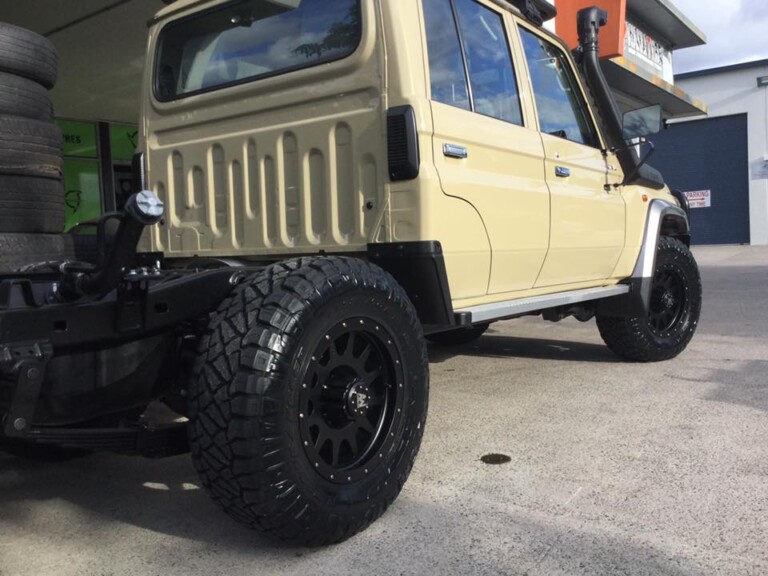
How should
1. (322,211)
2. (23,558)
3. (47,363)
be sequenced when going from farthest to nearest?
(322,211)
(23,558)
(47,363)

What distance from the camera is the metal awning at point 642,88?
13.1 metres

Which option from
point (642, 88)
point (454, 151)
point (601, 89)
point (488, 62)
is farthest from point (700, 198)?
point (454, 151)

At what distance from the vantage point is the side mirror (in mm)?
4734

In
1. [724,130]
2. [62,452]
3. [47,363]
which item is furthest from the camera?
[724,130]

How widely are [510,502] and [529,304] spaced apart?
1.25 m

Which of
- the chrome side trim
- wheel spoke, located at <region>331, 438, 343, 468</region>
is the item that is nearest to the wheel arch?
the chrome side trim

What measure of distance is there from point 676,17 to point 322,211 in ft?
56.7

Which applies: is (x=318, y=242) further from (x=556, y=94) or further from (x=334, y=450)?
(x=556, y=94)

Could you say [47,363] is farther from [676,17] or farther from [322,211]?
[676,17]

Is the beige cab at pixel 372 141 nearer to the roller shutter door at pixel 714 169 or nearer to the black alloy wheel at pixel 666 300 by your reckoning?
the black alloy wheel at pixel 666 300

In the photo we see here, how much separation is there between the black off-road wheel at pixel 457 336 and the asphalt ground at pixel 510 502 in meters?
1.67

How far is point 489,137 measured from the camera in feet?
11.1

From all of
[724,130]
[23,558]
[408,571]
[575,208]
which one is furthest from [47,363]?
[724,130]

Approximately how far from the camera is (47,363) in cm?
209
